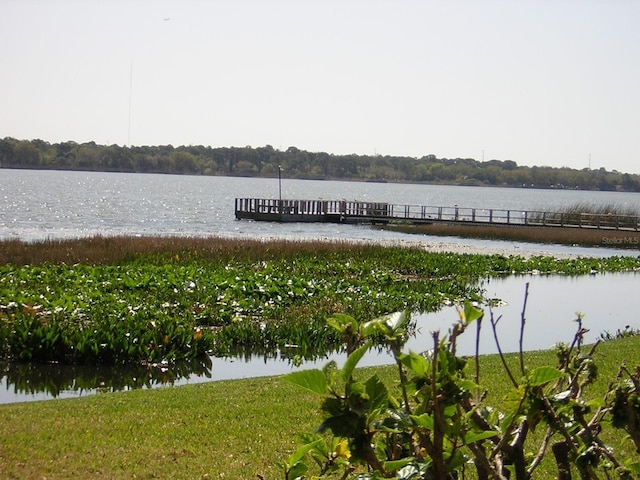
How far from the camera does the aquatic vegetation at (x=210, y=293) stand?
50.2ft

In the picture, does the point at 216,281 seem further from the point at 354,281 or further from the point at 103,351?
the point at 103,351

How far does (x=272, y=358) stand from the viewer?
1583cm

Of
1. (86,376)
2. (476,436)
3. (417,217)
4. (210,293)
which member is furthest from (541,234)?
(476,436)

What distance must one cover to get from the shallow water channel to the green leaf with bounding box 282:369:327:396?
163 inches

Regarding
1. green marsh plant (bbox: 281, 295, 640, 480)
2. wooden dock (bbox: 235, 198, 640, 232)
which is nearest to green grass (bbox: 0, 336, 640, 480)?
green marsh plant (bbox: 281, 295, 640, 480)

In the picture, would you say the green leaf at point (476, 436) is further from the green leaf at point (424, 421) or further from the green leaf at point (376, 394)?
the green leaf at point (376, 394)

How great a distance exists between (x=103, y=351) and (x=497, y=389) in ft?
23.7

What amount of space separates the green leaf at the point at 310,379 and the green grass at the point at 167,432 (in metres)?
4.39

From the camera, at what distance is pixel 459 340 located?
18297mm

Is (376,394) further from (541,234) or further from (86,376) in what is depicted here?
(541,234)

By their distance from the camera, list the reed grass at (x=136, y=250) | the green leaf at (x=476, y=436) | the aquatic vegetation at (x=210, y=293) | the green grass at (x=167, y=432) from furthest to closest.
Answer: the reed grass at (x=136, y=250), the aquatic vegetation at (x=210, y=293), the green grass at (x=167, y=432), the green leaf at (x=476, y=436)

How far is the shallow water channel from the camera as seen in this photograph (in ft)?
44.1

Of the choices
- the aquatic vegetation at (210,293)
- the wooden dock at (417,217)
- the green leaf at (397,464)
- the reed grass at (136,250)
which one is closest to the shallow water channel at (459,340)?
the aquatic vegetation at (210,293)

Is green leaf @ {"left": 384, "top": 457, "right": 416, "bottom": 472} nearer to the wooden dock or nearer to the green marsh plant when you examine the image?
the green marsh plant
